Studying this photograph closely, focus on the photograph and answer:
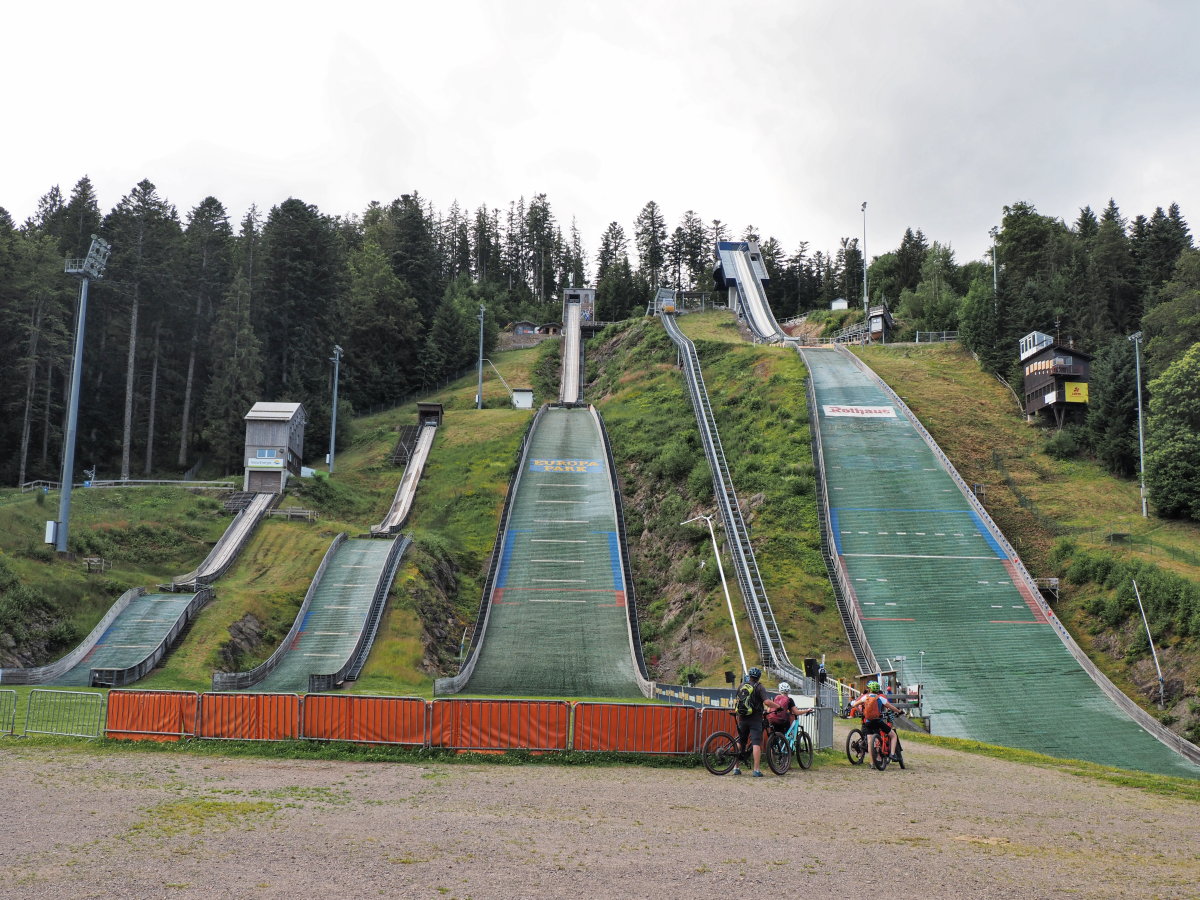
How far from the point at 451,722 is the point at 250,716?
3778mm

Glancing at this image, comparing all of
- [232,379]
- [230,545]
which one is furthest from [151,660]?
[232,379]

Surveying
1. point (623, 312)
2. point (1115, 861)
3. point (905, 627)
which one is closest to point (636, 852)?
point (1115, 861)

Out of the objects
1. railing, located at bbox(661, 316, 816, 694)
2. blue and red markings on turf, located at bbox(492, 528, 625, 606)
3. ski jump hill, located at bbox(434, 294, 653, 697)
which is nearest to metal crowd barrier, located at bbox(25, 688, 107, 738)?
ski jump hill, located at bbox(434, 294, 653, 697)

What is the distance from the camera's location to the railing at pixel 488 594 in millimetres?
28734

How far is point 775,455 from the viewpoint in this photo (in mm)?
48750

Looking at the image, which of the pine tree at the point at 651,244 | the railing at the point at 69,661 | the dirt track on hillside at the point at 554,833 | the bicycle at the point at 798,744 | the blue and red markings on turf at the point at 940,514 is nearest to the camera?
the dirt track on hillside at the point at 554,833

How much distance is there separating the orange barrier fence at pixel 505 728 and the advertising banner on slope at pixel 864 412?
42.5 meters

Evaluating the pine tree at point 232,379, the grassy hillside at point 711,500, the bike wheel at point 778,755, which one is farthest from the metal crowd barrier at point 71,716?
the pine tree at point 232,379

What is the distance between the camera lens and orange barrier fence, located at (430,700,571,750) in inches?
627

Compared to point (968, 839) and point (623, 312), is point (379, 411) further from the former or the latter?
point (968, 839)

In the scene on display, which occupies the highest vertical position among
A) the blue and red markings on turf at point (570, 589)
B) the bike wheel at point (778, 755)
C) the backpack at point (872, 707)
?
the blue and red markings on turf at point (570, 589)

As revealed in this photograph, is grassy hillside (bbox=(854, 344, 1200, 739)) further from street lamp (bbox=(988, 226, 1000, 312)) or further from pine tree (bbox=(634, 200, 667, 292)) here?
pine tree (bbox=(634, 200, 667, 292))

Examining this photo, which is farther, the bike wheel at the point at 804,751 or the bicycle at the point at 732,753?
the bike wheel at the point at 804,751

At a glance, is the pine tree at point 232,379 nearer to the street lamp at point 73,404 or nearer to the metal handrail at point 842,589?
the street lamp at point 73,404
